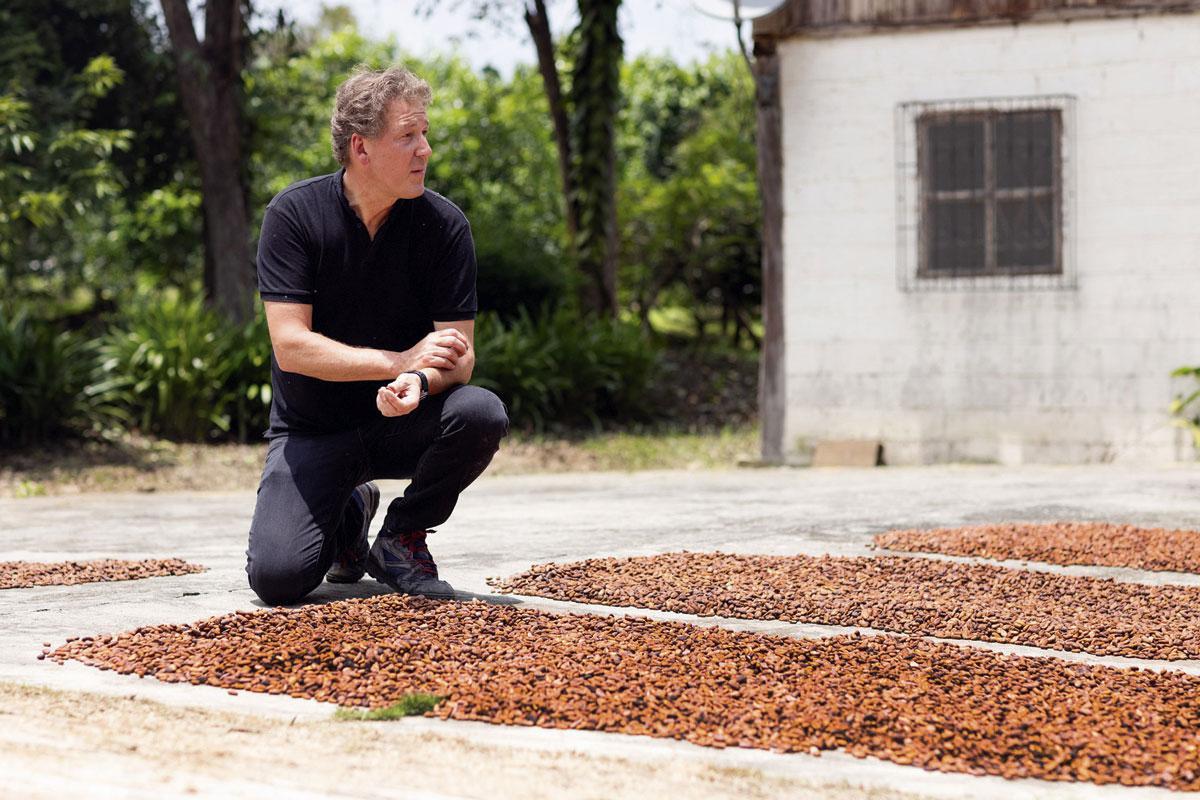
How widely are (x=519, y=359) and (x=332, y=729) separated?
969 centimetres

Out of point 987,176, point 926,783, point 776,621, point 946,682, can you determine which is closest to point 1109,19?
point 987,176

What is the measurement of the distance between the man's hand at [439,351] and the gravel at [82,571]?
1.40 meters

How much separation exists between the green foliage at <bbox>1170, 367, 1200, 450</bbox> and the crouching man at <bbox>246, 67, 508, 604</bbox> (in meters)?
6.66

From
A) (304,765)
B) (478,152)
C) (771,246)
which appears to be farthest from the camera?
(478,152)

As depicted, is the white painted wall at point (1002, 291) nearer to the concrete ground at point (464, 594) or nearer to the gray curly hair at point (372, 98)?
the concrete ground at point (464, 594)

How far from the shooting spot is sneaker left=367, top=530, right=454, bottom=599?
454cm

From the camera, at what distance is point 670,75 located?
28484mm

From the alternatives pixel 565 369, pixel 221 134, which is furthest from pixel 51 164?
pixel 565 369

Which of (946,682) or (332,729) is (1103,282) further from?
(332,729)

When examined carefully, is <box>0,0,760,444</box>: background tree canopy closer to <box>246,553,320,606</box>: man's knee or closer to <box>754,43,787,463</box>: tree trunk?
<box>754,43,787,463</box>: tree trunk

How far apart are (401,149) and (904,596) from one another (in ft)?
6.84

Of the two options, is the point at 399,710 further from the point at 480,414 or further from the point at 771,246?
the point at 771,246

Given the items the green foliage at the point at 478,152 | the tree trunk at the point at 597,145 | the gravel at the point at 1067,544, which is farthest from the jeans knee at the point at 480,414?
the tree trunk at the point at 597,145

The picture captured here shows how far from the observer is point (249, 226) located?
48.4 ft
